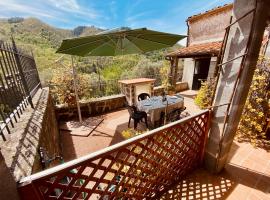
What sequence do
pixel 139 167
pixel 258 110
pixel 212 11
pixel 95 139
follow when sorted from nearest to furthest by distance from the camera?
pixel 139 167
pixel 258 110
pixel 95 139
pixel 212 11

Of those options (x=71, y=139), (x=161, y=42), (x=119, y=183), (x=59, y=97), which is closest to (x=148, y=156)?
(x=119, y=183)

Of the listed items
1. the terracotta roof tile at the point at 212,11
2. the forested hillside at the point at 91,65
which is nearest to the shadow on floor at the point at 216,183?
the forested hillside at the point at 91,65

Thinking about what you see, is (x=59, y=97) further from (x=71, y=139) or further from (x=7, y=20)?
(x=7, y=20)

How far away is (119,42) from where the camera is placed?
14.5ft

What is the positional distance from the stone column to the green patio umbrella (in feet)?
4.83

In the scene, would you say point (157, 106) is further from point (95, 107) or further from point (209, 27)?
point (209, 27)

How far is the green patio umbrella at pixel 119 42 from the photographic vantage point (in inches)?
123

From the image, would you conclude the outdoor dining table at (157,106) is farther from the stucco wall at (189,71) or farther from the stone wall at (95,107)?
the stucco wall at (189,71)

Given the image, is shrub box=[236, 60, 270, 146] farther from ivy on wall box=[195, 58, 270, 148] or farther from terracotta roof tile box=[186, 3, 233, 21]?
terracotta roof tile box=[186, 3, 233, 21]

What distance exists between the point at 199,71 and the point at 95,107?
8.63 meters

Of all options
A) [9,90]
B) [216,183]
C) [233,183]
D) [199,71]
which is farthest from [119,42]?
[199,71]

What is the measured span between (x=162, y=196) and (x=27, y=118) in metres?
2.83

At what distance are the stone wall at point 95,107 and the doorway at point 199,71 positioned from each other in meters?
6.41

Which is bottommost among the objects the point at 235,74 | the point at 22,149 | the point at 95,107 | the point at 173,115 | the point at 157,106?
the point at 95,107
